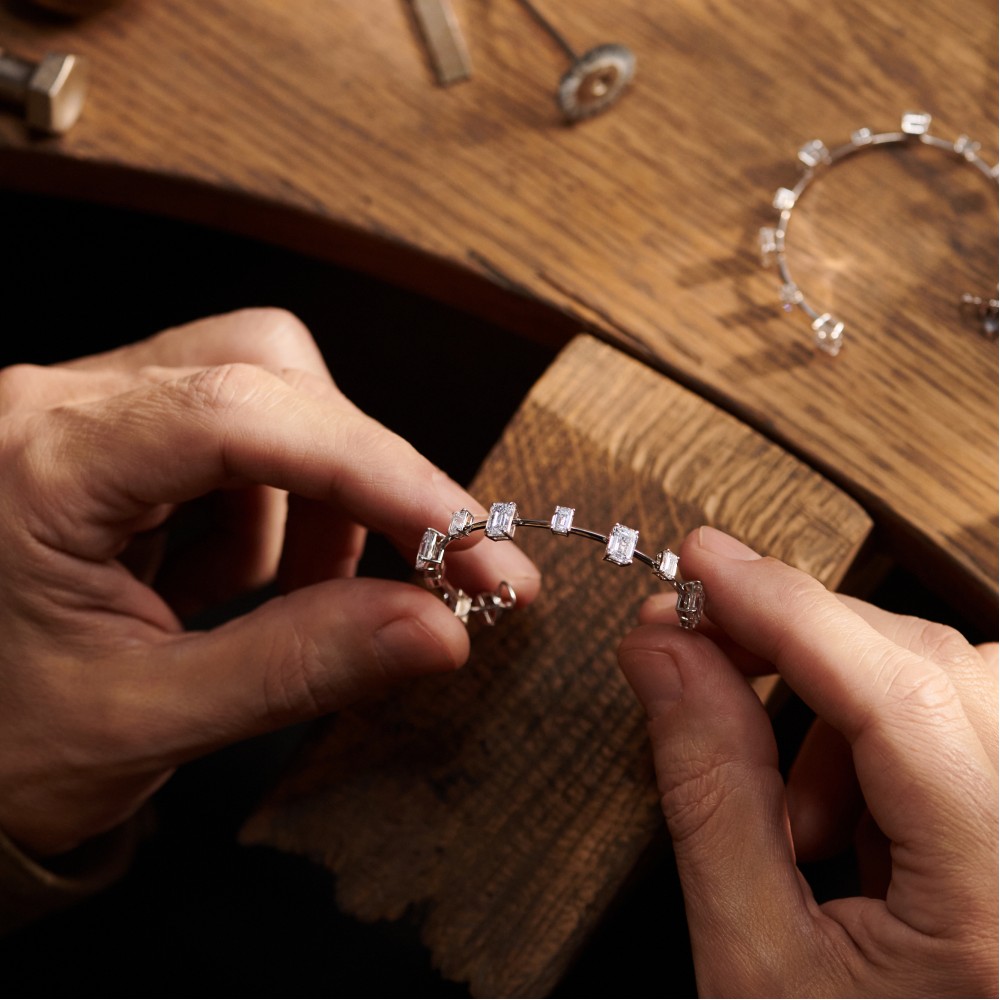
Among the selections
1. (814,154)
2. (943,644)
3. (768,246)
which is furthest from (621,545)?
(814,154)

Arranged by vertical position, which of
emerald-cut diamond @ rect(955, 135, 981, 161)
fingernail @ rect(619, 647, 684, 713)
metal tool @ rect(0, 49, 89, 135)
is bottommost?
fingernail @ rect(619, 647, 684, 713)

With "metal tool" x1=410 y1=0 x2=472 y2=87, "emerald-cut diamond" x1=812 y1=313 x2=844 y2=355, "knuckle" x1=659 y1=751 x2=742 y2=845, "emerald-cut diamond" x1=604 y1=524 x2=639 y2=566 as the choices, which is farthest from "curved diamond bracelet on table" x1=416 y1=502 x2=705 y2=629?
"metal tool" x1=410 y1=0 x2=472 y2=87

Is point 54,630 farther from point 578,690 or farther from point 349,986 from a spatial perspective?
point 349,986

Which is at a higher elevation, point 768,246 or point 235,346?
point 768,246

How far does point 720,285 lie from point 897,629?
360mm

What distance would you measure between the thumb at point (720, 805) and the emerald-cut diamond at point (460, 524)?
0.15 m

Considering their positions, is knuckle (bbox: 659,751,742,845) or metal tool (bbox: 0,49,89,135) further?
metal tool (bbox: 0,49,89,135)

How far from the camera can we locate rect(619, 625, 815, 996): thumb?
657 millimetres

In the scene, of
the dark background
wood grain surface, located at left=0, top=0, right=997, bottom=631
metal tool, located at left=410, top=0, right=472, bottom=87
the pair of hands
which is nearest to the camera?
the pair of hands

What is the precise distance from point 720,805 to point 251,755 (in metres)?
0.95

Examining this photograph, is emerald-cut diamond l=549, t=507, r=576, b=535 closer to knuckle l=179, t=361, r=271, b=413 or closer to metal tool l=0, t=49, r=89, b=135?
knuckle l=179, t=361, r=271, b=413

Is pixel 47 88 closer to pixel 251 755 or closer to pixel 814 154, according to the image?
pixel 814 154

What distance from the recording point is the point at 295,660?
79cm

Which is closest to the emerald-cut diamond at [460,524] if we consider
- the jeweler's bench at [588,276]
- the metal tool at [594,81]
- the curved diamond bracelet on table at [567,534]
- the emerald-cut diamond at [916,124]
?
the curved diamond bracelet on table at [567,534]
